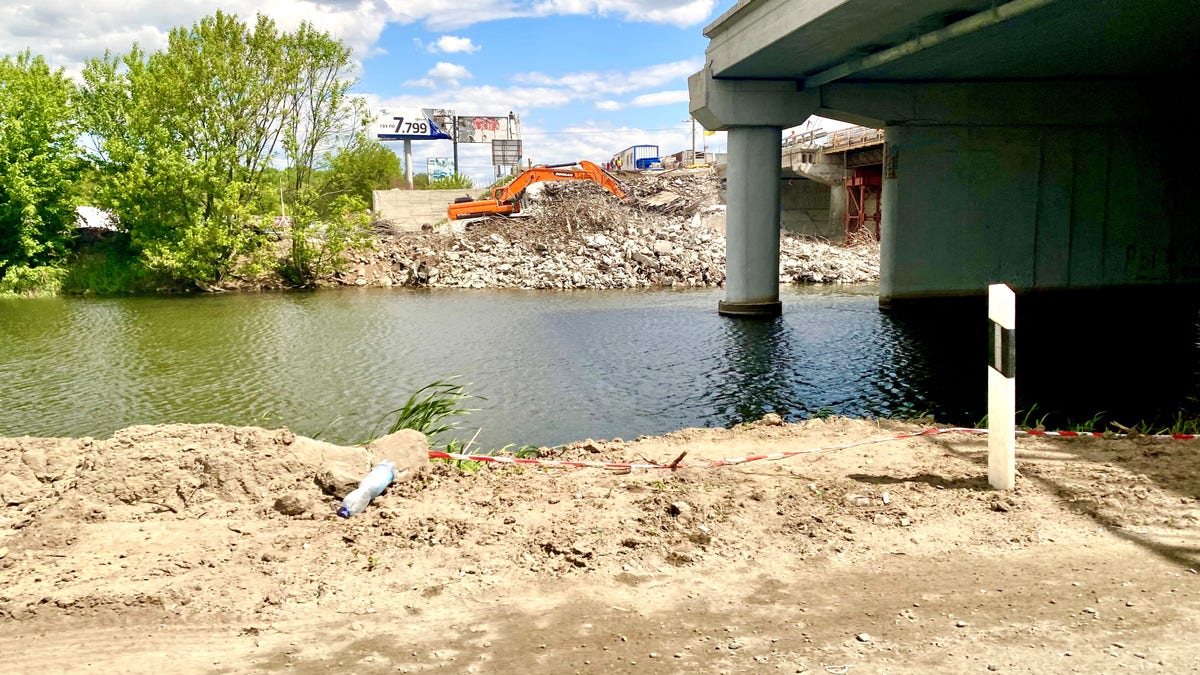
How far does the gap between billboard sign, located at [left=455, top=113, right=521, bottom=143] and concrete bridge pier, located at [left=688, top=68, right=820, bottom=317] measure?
79.3 metres

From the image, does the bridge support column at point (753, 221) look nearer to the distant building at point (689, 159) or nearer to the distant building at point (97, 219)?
the distant building at point (97, 219)

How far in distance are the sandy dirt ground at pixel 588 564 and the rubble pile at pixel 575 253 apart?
95.7 ft

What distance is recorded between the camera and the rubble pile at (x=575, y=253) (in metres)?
35.1

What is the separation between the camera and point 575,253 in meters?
36.9

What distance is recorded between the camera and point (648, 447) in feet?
24.1

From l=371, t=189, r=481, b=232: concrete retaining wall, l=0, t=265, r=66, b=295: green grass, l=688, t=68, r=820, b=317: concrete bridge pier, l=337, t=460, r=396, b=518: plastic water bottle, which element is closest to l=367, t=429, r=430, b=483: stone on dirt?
l=337, t=460, r=396, b=518: plastic water bottle

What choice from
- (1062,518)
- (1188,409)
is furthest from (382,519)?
(1188,409)

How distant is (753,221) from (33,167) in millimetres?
27876

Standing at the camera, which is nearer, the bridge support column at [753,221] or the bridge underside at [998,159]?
the bridge underside at [998,159]

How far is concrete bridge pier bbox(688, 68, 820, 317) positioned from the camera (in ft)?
69.4

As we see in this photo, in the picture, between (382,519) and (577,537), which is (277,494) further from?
(577,537)

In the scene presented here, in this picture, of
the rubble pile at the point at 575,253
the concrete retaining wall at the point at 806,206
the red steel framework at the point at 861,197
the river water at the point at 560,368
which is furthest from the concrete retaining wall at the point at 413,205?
the river water at the point at 560,368

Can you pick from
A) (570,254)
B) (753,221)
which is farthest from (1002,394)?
(570,254)

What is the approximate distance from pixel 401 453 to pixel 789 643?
320 cm
